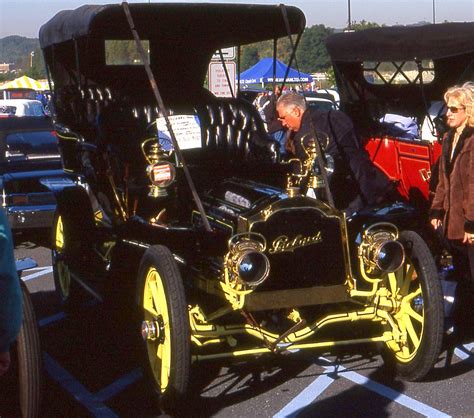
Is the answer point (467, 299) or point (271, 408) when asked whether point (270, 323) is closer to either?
point (271, 408)

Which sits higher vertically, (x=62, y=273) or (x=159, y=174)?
(x=159, y=174)

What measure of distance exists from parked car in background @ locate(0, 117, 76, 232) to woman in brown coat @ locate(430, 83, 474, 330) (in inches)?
139

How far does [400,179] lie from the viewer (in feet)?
25.3

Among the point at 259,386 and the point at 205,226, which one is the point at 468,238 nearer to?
the point at 259,386

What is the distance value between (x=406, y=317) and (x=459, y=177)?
3.37 feet

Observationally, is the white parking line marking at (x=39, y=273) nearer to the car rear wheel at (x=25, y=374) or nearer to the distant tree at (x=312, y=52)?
the car rear wheel at (x=25, y=374)

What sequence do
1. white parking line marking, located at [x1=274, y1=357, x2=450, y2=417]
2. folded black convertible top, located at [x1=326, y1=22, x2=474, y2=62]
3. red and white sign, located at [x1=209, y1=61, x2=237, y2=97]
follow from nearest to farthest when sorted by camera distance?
white parking line marking, located at [x1=274, y1=357, x2=450, y2=417] < folded black convertible top, located at [x1=326, y1=22, x2=474, y2=62] < red and white sign, located at [x1=209, y1=61, x2=237, y2=97]

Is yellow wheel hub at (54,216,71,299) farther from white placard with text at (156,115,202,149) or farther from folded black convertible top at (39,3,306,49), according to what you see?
folded black convertible top at (39,3,306,49)

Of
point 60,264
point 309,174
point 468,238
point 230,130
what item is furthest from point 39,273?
point 468,238

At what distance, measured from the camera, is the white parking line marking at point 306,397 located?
447 centimetres

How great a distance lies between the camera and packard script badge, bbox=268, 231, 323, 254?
178 inches

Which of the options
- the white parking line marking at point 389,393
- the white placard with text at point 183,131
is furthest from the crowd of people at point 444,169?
the white parking line marking at point 389,393

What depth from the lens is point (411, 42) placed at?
839cm

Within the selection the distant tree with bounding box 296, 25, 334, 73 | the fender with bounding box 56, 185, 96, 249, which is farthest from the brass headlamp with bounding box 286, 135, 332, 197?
the distant tree with bounding box 296, 25, 334, 73
